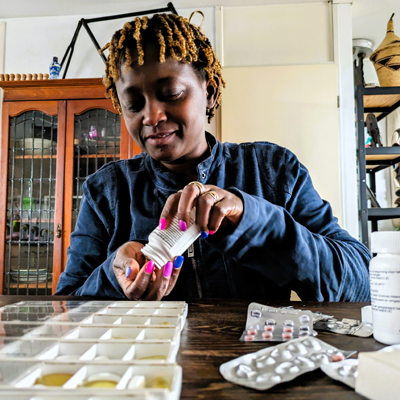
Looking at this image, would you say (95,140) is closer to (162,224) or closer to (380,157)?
(380,157)

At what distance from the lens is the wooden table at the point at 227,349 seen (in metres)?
0.29

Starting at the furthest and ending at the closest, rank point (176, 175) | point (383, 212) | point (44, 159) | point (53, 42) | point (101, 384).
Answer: point (53, 42) → point (44, 159) → point (383, 212) → point (176, 175) → point (101, 384)

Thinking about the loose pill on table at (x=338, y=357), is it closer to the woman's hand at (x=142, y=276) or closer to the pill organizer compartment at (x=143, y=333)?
the pill organizer compartment at (x=143, y=333)

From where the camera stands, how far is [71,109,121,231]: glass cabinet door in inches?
93.3

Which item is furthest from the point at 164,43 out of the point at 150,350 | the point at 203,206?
the point at 150,350

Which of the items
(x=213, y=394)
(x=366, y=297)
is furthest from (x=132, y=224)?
(x=213, y=394)

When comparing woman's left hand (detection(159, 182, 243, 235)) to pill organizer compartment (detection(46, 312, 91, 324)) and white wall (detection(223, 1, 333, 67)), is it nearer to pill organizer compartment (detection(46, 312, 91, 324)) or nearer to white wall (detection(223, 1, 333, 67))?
pill organizer compartment (detection(46, 312, 91, 324))

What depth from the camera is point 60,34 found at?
2.66 meters

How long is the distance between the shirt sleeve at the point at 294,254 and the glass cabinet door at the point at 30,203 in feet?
6.33

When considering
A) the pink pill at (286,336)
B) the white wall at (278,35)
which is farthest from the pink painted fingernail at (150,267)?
the white wall at (278,35)

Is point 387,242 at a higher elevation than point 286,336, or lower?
higher

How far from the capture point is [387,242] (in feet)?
1.37

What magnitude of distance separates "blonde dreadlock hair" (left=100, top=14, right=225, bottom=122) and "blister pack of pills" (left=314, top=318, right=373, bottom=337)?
1.96 ft

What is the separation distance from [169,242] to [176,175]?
1.39ft
